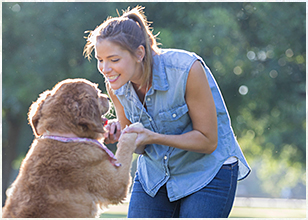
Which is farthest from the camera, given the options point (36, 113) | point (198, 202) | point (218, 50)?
point (218, 50)

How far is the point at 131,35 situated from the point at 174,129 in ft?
3.44

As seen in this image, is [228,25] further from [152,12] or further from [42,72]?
[42,72]

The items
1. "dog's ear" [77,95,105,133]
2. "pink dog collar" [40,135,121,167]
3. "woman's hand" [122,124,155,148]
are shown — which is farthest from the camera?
"woman's hand" [122,124,155,148]

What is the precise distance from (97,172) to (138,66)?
1.12 metres

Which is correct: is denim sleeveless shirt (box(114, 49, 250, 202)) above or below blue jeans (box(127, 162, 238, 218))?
above

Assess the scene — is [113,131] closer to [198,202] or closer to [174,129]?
[174,129]

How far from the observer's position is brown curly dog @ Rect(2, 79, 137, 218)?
10.2 feet

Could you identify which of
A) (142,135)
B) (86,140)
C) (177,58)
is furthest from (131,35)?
(86,140)

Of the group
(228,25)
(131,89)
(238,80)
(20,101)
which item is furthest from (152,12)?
(131,89)

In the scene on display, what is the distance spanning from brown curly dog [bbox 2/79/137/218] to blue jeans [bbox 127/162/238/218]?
32cm

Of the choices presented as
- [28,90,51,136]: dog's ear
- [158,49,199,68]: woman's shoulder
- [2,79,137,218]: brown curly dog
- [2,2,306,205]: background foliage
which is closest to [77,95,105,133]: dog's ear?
[2,79,137,218]: brown curly dog

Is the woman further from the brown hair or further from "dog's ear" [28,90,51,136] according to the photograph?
"dog's ear" [28,90,51,136]

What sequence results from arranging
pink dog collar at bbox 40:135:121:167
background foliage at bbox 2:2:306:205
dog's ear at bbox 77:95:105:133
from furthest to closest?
1. background foliage at bbox 2:2:306:205
2. dog's ear at bbox 77:95:105:133
3. pink dog collar at bbox 40:135:121:167

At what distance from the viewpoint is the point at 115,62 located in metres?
3.53
